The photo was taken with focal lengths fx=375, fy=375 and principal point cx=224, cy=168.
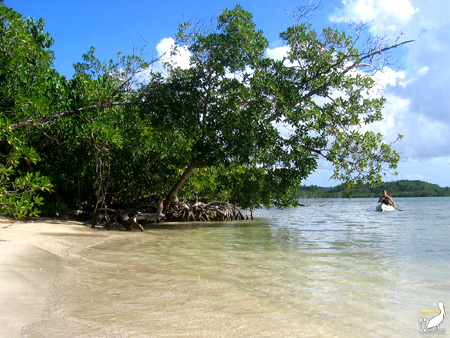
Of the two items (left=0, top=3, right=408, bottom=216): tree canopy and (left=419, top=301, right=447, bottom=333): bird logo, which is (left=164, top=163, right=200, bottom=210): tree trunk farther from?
(left=419, top=301, right=447, bottom=333): bird logo

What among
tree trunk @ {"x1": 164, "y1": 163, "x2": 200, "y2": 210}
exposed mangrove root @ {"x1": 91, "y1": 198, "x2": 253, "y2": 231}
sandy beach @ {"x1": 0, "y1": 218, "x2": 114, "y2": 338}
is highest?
tree trunk @ {"x1": 164, "y1": 163, "x2": 200, "y2": 210}

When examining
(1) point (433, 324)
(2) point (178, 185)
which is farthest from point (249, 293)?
(2) point (178, 185)

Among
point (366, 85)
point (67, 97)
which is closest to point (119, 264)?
point (67, 97)

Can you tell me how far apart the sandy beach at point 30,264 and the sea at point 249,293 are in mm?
152

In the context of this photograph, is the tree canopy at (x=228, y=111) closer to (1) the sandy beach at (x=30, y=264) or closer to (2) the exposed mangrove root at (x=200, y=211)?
(1) the sandy beach at (x=30, y=264)

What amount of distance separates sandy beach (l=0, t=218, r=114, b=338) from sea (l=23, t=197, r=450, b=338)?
0.15m

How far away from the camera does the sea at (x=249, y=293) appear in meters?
3.26

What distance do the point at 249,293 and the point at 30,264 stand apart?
3095 millimetres

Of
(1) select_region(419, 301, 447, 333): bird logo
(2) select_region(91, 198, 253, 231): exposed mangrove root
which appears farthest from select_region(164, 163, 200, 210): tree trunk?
(1) select_region(419, 301, 447, 333): bird logo

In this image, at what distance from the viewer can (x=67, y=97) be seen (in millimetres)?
10523

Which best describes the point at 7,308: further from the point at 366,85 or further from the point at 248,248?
the point at 366,85

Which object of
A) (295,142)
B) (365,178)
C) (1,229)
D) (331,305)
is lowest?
(331,305)

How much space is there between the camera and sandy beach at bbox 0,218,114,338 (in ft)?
10.5

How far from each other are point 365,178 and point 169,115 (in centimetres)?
550
